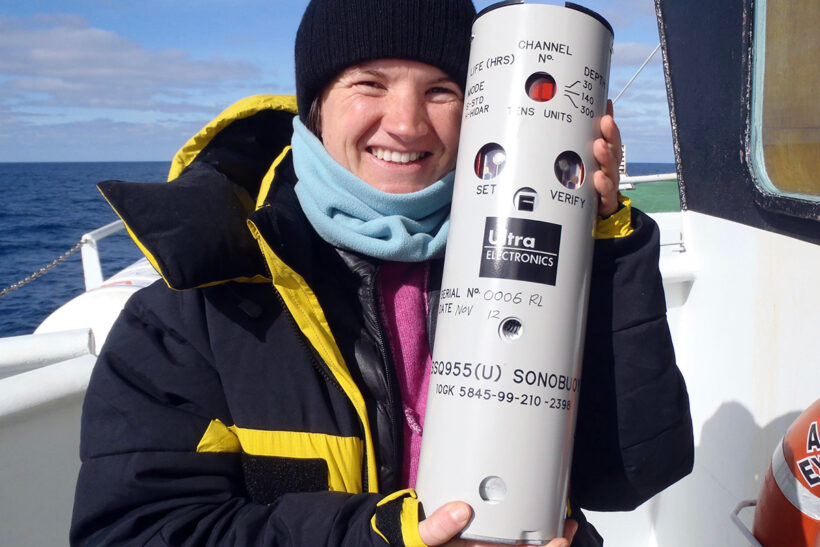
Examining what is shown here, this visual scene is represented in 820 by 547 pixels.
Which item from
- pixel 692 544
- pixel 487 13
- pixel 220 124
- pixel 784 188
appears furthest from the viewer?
pixel 692 544

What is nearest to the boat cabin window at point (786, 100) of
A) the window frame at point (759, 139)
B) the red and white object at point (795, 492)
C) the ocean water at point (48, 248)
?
the window frame at point (759, 139)

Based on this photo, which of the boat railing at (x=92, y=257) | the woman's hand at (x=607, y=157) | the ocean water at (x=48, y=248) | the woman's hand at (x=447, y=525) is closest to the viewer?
the woman's hand at (x=447, y=525)

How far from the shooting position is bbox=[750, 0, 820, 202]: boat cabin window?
2.05 metres

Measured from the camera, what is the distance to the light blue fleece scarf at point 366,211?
1.57 m

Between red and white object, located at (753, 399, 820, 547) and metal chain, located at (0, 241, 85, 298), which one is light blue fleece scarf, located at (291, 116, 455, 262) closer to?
red and white object, located at (753, 399, 820, 547)

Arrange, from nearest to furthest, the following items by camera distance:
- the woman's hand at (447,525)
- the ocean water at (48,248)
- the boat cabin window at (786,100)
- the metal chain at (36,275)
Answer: the woman's hand at (447,525), the boat cabin window at (786,100), the metal chain at (36,275), the ocean water at (48,248)

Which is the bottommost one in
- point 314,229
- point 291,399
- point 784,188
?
point 291,399

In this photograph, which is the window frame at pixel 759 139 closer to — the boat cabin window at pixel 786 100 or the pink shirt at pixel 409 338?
the boat cabin window at pixel 786 100

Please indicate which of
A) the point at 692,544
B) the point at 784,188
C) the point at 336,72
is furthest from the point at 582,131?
the point at 692,544

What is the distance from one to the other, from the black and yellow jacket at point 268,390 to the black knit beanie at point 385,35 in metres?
0.36

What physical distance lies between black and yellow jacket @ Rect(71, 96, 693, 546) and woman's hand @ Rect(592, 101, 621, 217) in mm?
97

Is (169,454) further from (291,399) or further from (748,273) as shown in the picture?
(748,273)

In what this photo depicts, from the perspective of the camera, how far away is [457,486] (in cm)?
125

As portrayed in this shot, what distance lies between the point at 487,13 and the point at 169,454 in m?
Answer: 1.10
